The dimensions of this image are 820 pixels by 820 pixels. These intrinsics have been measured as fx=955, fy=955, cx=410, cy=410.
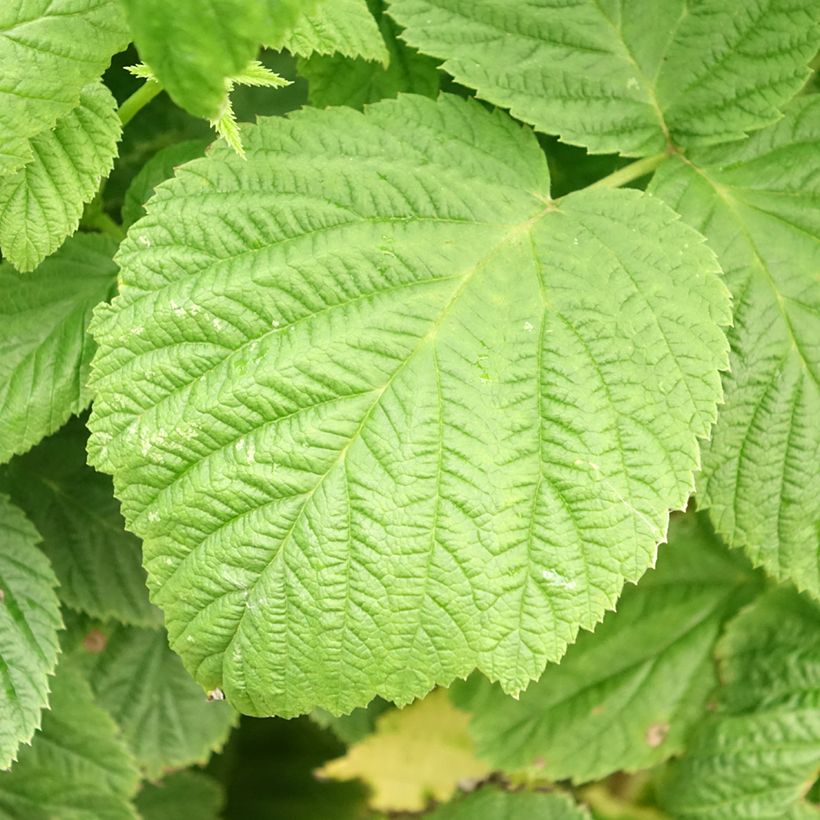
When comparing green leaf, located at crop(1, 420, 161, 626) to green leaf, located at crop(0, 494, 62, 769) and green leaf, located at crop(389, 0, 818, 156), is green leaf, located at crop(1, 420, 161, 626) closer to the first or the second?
green leaf, located at crop(0, 494, 62, 769)

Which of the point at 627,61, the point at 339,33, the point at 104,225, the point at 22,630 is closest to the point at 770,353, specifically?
the point at 627,61

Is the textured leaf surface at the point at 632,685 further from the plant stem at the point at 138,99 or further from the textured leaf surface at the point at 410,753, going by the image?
the plant stem at the point at 138,99

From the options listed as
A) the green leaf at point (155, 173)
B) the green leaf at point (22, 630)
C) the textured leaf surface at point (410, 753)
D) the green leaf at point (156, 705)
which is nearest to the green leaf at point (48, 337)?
the green leaf at point (155, 173)

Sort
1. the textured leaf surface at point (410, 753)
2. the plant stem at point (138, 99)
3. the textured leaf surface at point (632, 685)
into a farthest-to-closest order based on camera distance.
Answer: the textured leaf surface at point (410, 753), the textured leaf surface at point (632, 685), the plant stem at point (138, 99)

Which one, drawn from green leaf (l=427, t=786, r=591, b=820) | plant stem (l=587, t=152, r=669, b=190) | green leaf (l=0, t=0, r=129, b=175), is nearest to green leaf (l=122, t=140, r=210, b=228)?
green leaf (l=0, t=0, r=129, b=175)

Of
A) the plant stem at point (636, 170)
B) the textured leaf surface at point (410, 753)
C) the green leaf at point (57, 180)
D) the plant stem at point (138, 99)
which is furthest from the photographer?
the textured leaf surface at point (410, 753)

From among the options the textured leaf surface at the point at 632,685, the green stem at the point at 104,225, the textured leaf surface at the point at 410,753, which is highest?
the green stem at the point at 104,225

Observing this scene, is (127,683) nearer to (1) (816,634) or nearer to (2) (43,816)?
(2) (43,816)
